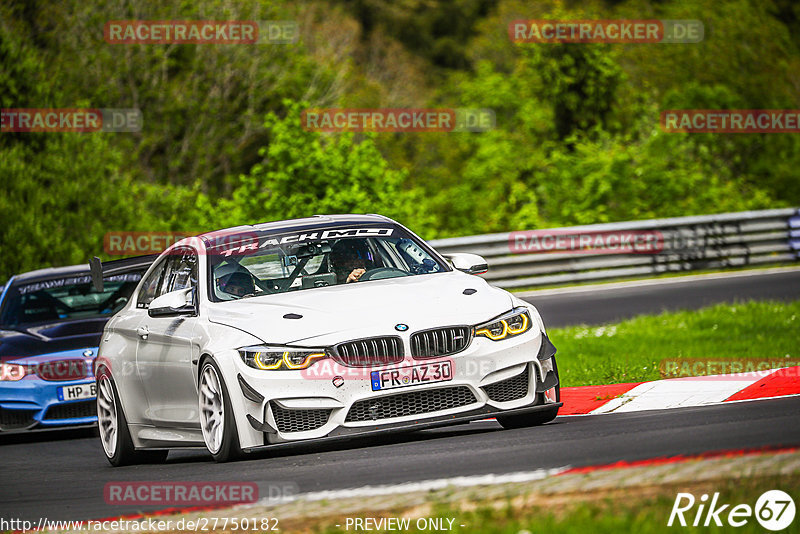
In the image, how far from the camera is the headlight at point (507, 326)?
820 cm

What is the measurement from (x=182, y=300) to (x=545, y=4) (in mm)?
47659

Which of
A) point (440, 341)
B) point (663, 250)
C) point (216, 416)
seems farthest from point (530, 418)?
point (663, 250)

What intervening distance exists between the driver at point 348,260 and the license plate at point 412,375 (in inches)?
52.5

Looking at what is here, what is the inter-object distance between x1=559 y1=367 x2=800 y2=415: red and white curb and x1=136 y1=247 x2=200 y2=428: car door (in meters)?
2.70

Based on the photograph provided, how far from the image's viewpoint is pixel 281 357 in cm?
793

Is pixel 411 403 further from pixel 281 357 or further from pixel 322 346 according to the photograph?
pixel 281 357

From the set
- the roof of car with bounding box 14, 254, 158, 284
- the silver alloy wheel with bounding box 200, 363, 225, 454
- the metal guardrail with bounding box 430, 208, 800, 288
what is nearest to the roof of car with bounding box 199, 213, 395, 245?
the silver alloy wheel with bounding box 200, 363, 225, 454

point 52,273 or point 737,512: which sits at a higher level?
point 737,512

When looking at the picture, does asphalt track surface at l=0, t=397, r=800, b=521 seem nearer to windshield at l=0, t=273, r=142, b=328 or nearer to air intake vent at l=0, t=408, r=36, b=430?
air intake vent at l=0, t=408, r=36, b=430

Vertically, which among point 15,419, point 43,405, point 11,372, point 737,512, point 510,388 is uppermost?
point 737,512

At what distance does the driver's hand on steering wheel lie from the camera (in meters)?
9.16

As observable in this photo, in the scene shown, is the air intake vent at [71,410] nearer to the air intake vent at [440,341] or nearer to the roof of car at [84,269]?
the roof of car at [84,269]

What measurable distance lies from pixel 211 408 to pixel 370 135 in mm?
15662

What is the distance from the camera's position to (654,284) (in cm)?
2164
